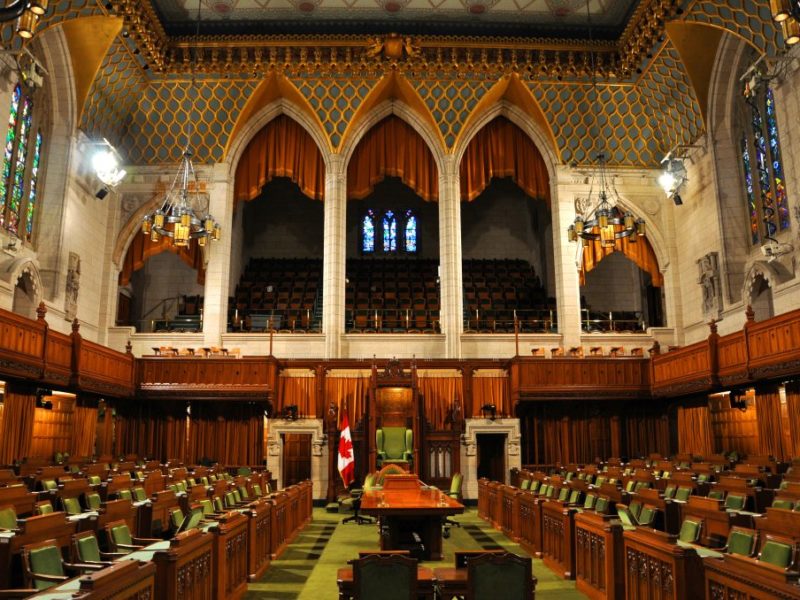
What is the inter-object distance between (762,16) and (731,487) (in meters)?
10.3

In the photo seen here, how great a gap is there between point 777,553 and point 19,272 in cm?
1489

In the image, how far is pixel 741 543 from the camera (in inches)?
195

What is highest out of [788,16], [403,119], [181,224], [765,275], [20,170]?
[403,119]

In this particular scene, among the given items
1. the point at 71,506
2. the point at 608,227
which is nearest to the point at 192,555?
the point at 71,506

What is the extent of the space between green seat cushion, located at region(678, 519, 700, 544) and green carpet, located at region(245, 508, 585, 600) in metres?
1.19

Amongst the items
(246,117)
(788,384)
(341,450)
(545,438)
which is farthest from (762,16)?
(246,117)

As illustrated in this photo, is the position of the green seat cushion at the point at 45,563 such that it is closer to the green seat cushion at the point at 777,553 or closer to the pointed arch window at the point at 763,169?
the green seat cushion at the point at 777,553

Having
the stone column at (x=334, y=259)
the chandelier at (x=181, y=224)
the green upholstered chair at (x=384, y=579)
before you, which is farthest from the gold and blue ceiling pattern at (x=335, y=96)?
the green upholstered chair at (x=384, y=579)

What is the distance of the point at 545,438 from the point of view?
55.4 feet

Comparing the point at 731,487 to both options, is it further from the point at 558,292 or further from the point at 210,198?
the point at 210,198

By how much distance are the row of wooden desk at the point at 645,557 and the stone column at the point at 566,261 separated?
10592 mm

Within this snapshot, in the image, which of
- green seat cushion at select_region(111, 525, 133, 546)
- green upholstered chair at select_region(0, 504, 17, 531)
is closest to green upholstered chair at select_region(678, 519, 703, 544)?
green seat cushion at select_region(111, 525, 133, 546)

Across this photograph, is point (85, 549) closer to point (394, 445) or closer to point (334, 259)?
point (394, 445)

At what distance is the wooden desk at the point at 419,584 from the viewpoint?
4.71 meters
